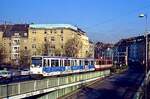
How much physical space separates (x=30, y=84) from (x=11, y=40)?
99329mm

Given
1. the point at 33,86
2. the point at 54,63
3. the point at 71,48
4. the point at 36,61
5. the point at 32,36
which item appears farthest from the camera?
the point at 32,36

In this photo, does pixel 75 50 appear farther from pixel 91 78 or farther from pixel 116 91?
pixel 116 91

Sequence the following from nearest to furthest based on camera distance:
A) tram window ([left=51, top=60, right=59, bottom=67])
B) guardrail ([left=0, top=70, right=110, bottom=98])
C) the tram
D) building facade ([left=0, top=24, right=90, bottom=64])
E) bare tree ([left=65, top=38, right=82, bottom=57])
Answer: guardrail ([left=0, top=70, right=110, bottom=98]) < the tram < tram window ([left=51, top=60, right=59, bottom=67]) < bare tree ([left=65, top=38, right=82, bottom=57]) < building facade ([left=0, top=24, right=90, bottom=64])

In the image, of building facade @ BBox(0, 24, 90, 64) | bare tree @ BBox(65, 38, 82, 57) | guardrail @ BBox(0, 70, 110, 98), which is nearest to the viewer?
guardrail @ BBox(0, 70, 110, 98)

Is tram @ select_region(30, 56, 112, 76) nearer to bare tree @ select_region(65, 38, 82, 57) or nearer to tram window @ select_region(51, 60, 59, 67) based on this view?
tram window @ select_region(51, 60, 59, 67)

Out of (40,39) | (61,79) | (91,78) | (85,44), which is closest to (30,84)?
(61,79)

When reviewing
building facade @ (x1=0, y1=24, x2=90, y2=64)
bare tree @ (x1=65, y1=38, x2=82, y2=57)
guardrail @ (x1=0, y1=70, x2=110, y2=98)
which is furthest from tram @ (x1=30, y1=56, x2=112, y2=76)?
building facade @ (x1=0, y1=24, x2=90, y2=64)

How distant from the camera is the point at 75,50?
12625cm

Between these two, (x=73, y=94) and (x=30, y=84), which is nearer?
(x=30, y=84)

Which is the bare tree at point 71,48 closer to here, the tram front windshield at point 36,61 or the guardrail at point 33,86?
the guardrail at point 33,86

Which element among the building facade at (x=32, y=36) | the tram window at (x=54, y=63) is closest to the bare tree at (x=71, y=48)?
the building facade at (x=32, y=36)

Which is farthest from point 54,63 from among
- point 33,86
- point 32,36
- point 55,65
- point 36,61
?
point 32,36

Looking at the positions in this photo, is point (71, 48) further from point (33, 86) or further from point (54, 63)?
point (33, 86)

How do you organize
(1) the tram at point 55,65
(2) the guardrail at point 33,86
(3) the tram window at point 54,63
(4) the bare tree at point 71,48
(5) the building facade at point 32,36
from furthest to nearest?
(5) the building facade at point 32,36
(4) the bare tree at point 71,48
(3) the tram window at point 54,63
(1) the tram at point 55,65
(2) the guardrail at point 33,86
